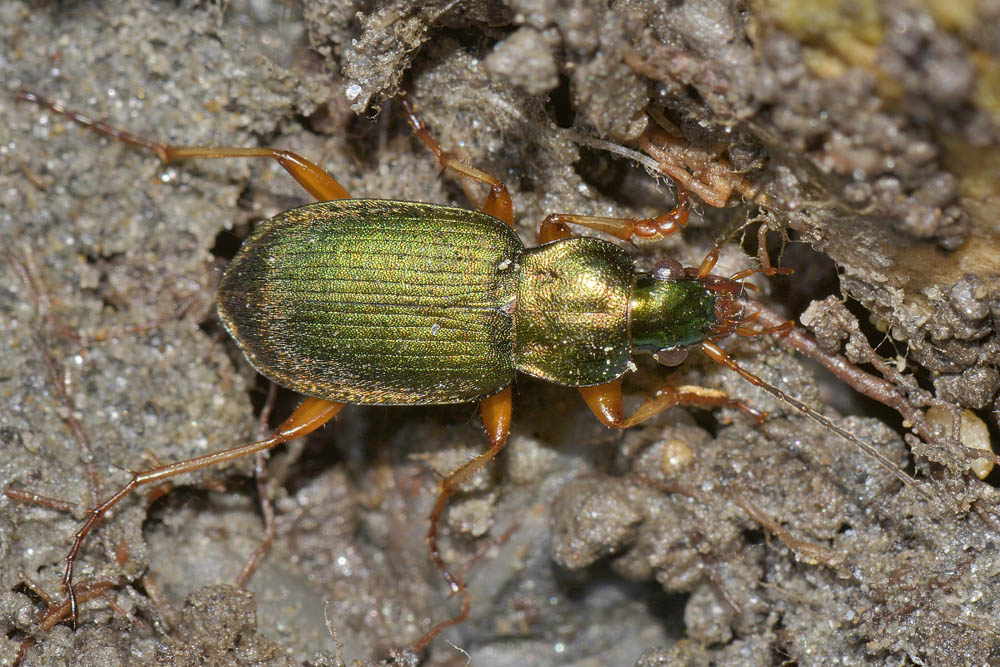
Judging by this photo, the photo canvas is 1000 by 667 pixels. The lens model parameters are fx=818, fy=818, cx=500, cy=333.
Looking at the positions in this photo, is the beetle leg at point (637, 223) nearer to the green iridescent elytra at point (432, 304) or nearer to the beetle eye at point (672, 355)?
the green iridescent elytra at point (432, 304)

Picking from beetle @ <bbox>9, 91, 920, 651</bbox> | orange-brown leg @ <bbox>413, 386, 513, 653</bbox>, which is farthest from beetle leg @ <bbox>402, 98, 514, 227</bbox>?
orange-brown leg @ <bbox>413, 386, 513, 653</bbox>

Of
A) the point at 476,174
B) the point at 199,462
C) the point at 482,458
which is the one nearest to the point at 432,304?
the point at 476,174

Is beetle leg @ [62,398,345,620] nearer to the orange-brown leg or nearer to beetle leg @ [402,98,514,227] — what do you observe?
the orange-brown leg

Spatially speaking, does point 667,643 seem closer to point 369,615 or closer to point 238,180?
point 369,615

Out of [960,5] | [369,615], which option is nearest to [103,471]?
[369,615]

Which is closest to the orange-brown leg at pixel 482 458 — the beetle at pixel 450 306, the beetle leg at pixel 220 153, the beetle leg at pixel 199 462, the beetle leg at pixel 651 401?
the beetle at pixel 450 306

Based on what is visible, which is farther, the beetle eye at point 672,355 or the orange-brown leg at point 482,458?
the orange-brown leg at point 482,458

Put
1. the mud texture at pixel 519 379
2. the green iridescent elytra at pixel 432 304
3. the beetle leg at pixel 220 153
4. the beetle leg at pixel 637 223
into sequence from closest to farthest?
the mud texture at pixel 519 379, the beetle leg at pixel 637 223, the green iridescent elytra at pixel 432 304, the beetle leg at pixel 220 153
